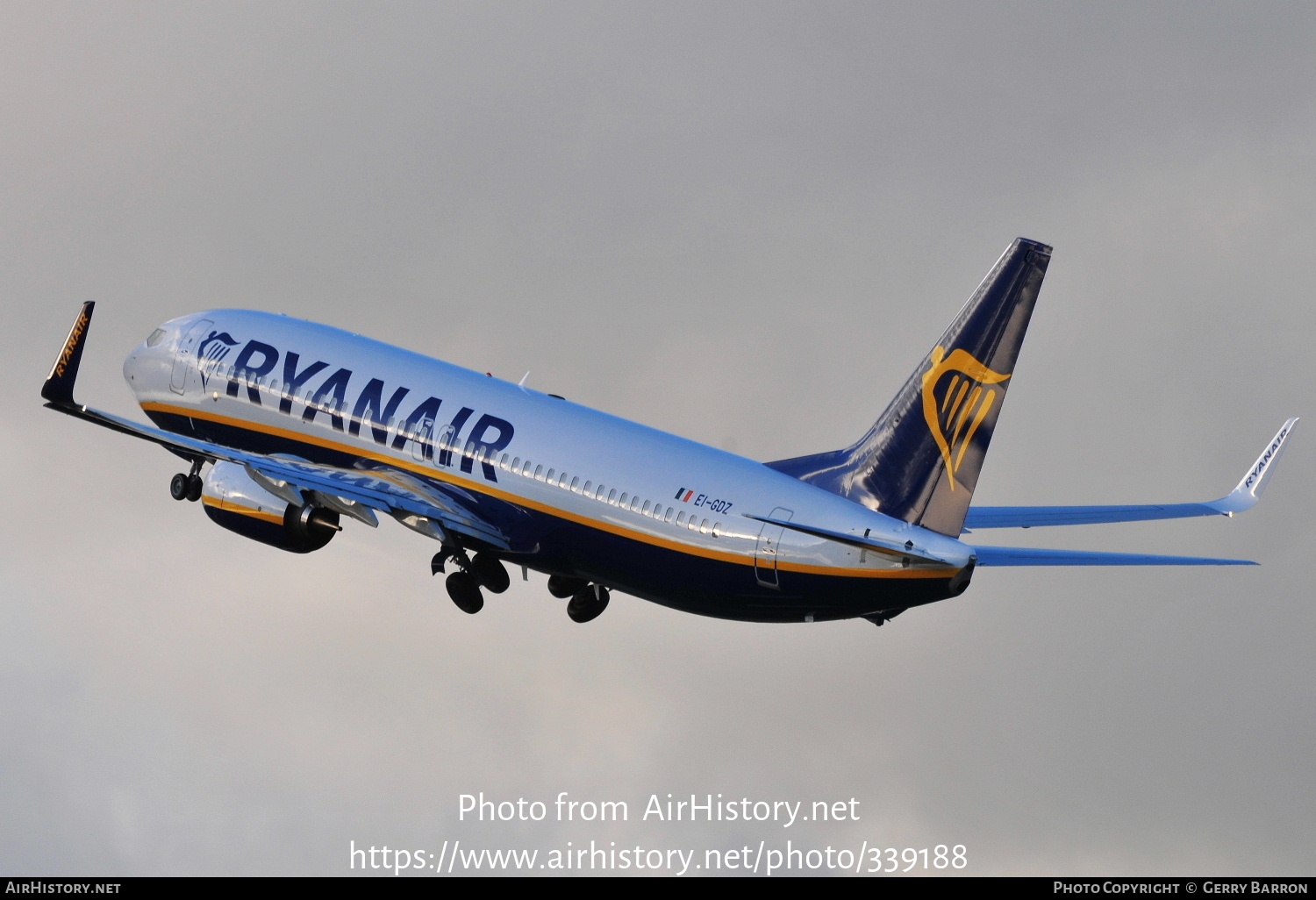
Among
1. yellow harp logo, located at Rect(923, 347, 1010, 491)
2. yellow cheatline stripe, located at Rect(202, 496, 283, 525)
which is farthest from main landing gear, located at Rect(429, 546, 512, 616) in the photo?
yellow harp logo, located at Rect(923, 347, 1010, 491)

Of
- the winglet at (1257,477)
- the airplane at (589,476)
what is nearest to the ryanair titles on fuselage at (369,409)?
the airplane at (589,476)

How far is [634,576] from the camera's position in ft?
156

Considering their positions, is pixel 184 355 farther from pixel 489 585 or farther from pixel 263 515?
pixel 489 585

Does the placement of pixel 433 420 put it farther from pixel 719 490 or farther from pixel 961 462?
pixel 961 462

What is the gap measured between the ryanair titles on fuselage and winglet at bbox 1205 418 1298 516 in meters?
18.3

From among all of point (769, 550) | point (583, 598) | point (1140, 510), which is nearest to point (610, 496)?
point (769, 550)

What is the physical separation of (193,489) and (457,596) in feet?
33.2

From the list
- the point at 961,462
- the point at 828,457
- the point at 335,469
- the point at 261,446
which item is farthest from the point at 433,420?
the point at 961,462

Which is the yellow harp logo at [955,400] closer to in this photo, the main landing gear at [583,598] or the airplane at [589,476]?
the airplane at [589,476]

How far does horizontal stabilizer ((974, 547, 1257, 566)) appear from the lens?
137 feet

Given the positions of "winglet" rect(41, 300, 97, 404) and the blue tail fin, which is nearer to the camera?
the blue tail fin

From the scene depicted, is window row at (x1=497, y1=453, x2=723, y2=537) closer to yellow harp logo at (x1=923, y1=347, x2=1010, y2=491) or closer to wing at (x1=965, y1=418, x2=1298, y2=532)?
yellow harp logo at (x1=923, y1=347, x2=1010, y2=491)

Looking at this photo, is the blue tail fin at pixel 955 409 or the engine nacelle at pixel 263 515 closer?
the blue tail fin at pixel 955 409

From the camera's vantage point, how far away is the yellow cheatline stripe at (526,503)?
140 ft
